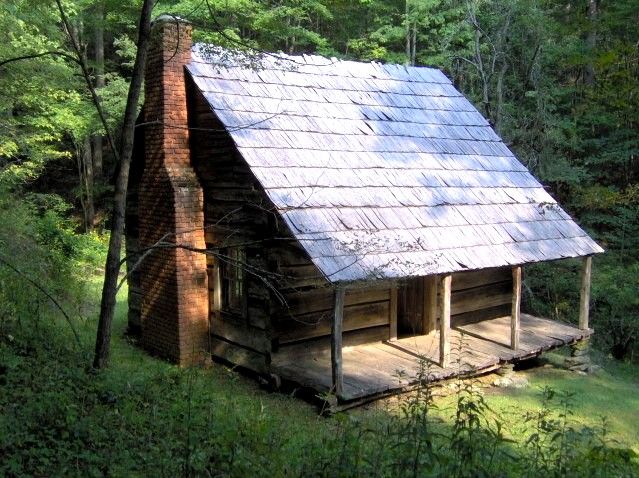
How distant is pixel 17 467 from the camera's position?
4.59m

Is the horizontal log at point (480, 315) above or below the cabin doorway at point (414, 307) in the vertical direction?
below

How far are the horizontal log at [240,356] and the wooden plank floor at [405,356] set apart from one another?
409 mm

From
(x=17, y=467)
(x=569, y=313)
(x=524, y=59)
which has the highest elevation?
(x=524, y=59)

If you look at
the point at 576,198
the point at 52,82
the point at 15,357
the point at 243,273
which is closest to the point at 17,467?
the point at 15,357

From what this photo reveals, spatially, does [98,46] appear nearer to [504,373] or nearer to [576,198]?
[576,198]

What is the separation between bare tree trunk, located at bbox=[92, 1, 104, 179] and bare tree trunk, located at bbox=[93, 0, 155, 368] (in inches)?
690

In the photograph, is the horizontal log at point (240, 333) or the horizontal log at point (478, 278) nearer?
the horizontal log at point (240, 333)

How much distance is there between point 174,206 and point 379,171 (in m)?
3.93

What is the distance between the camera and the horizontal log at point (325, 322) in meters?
10.5

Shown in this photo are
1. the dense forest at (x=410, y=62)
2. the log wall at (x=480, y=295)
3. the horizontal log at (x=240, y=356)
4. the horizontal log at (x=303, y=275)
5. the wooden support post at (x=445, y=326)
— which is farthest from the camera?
the dense forest at (x=410, y=62)

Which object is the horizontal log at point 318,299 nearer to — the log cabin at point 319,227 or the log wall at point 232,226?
the log cabin at point 319,227

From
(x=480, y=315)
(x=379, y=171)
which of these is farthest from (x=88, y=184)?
A: (x=480, y=315)

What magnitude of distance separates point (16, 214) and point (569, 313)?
16.4 meters

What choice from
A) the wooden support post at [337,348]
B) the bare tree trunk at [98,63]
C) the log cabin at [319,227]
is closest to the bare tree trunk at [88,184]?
the bare tree trunk at [98,63]
